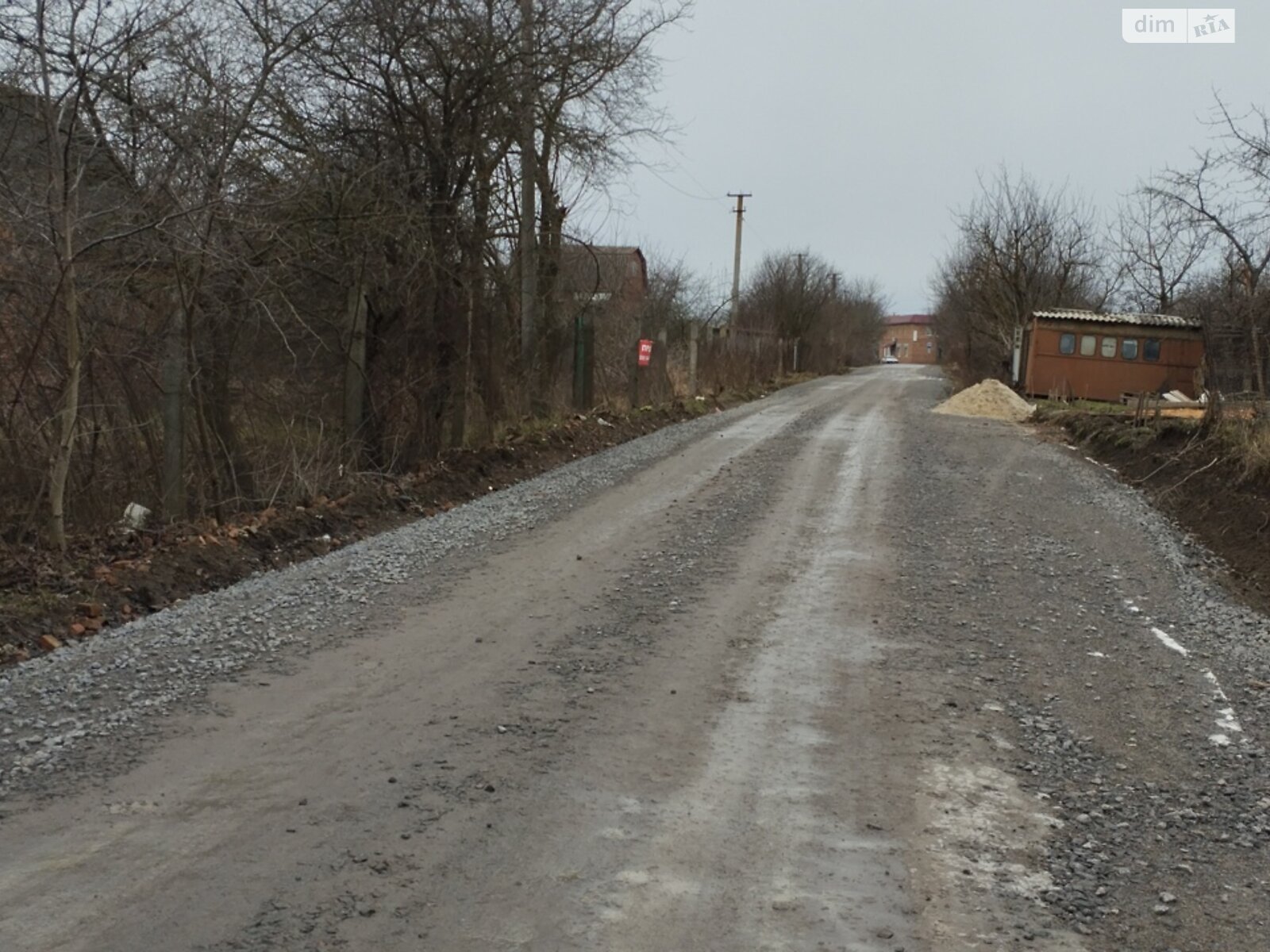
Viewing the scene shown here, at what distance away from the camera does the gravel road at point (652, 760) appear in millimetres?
3240

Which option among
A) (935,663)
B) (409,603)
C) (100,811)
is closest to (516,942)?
(100,811)

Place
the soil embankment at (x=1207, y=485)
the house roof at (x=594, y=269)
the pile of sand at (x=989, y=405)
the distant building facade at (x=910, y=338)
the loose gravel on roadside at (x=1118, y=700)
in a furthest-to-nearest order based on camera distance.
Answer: the distant building facade at (x=910, y=338), the pile of sand at (x=989, y=405), the house roof at (x=594, y=269), the soil embankment at (x=1207, y=485), the loose gravel on roadside at (x=1118, y=700)

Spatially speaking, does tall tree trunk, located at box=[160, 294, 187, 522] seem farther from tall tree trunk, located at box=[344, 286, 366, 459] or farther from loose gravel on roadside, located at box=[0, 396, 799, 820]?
tall tree trunk, located at box=[344, 286, 366, 459]

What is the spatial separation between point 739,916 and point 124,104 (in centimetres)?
832

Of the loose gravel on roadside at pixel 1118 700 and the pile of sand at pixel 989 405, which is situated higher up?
the pile of sand at pixel 989 405

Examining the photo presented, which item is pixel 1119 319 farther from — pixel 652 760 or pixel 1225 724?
pixel 652 760

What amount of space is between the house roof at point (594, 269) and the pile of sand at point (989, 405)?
26.5ft

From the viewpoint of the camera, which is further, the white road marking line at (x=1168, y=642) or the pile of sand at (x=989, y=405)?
the pile of sand at (x=989, y=405)

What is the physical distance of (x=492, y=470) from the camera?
1292cm

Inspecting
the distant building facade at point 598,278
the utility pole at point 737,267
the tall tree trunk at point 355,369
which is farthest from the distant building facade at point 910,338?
the tall tree trunk at point 355,369

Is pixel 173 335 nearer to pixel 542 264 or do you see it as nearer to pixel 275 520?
pixel 275 520

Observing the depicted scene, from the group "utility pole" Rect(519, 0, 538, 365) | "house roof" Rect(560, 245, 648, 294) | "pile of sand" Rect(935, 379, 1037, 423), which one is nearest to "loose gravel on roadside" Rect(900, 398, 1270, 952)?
"utility pole" Rect(519, 0, 538, 365)

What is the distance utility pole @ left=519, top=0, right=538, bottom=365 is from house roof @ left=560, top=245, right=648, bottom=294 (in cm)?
147

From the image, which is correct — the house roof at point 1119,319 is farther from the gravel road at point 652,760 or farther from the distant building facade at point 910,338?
the distant building facade at point 910,338
